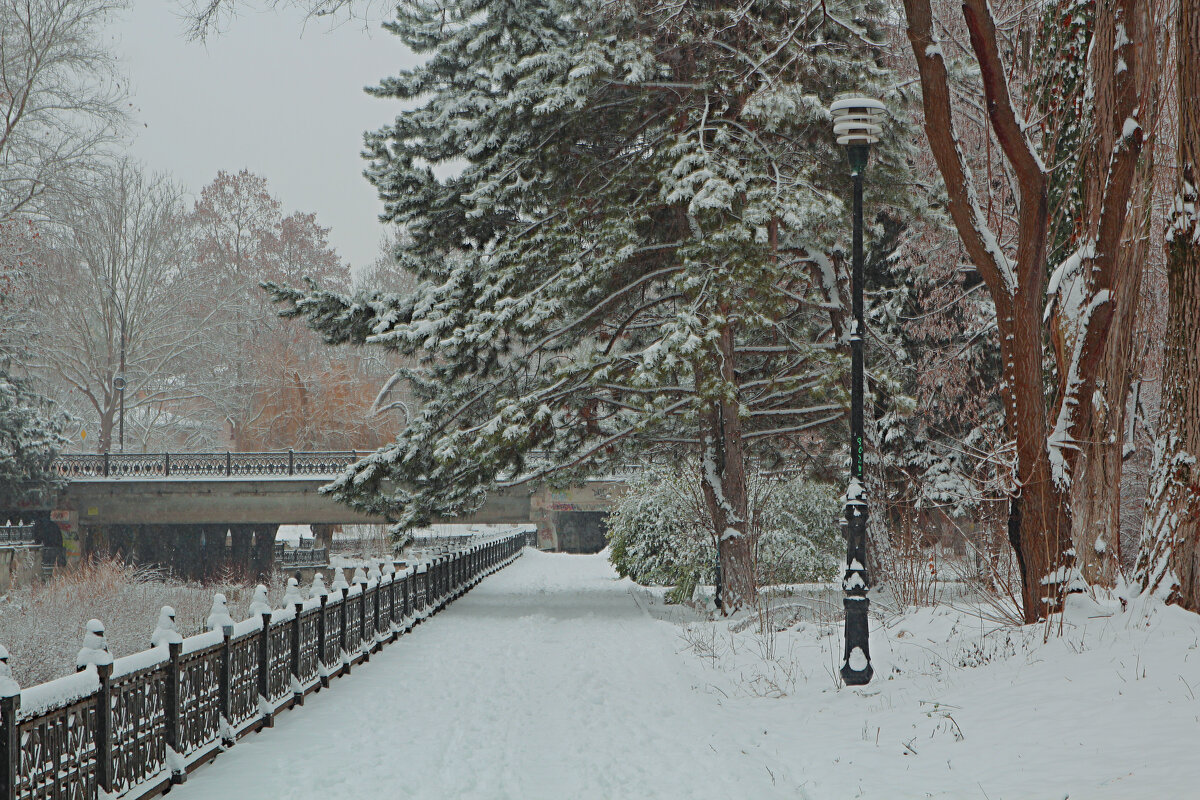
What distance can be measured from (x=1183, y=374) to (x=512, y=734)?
6.05 metres

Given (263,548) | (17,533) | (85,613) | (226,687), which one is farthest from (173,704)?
(263,548)

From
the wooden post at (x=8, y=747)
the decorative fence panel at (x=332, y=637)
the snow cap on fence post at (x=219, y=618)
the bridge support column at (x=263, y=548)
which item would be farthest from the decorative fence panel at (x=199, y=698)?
the bridge support column at (x=263, y=548)

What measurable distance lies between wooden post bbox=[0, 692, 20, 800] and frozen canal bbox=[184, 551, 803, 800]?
1.93 m

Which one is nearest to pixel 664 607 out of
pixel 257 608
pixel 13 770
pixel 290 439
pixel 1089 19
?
pixel 257 608

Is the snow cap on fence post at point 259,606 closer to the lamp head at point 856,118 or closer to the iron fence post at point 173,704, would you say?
the iron fence post at point 173,704

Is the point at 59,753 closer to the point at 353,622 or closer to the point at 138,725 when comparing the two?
the point at 138,725

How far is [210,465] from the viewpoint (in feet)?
132

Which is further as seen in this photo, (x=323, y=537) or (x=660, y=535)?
(x=323, y=537)

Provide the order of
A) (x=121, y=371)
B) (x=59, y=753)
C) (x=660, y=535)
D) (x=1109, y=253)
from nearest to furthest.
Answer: (x=59, y=753), (x=1109, y=253), (x=660, y=535), (x=121, y=371)

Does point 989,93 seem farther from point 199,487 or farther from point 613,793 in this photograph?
point 199,487

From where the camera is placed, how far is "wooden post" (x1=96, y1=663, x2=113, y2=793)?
6.04 m

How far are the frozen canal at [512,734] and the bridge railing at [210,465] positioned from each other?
2536cm

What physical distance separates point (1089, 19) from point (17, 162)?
31018mm

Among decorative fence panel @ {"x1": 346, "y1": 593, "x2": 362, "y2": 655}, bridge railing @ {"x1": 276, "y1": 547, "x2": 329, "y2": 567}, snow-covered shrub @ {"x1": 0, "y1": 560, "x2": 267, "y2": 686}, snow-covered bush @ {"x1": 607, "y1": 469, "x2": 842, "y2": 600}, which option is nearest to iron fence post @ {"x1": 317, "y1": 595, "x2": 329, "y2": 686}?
decorative fence panel @ {"x1": 346, "y1": 593, "x2": 362, "y2": 655}
